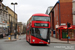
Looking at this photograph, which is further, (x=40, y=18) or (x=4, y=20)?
(x=4, y=20)

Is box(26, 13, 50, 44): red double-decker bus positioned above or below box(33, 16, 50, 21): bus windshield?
below

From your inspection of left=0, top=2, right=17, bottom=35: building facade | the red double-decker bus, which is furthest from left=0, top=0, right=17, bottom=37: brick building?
the red double-decker bus

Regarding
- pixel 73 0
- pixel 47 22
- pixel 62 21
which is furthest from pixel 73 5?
pixel 47 22

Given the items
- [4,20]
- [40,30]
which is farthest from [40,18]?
[4,20]

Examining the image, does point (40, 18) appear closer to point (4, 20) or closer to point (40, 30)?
point (40, 30)

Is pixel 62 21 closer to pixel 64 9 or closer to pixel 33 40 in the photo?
pixel 64 9

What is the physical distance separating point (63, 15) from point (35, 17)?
1904cm

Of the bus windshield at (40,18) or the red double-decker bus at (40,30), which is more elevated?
the bus windshield at (40,18)

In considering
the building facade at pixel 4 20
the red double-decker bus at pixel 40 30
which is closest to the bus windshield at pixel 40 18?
the red double-decker bus at pixel 40 30

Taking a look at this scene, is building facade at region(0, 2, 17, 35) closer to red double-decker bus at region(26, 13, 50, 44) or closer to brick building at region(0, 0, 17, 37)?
brick building at region(0, 0, 17, 37)

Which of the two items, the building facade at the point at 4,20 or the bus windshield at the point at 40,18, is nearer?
the building facade at the point at 4,20

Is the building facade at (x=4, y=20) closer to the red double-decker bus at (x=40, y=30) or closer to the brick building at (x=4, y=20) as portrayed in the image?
the brick building at (x=4, y=20)

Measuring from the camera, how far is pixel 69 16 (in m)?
36.4

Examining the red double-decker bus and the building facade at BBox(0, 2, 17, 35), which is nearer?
the building facade at BBox(0, 2, 17, 35)
